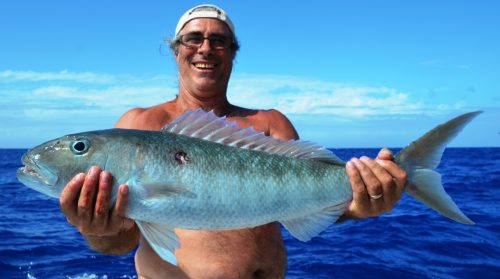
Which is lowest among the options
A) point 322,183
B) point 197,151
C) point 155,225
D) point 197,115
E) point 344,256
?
point 344,256

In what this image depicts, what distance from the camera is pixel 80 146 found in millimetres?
3699

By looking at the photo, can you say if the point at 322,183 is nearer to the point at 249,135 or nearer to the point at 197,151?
the point at 249,135

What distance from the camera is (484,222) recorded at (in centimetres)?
1491

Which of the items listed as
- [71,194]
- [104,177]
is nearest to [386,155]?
[104,177]

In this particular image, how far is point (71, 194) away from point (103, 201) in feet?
0.81

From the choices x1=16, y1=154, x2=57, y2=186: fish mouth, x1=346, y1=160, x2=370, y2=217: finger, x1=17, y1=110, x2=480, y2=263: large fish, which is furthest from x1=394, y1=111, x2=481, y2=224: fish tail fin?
x1=16, y1=154, x2=57, y2=186: fish mouth

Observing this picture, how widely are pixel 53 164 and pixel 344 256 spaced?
28.2ft

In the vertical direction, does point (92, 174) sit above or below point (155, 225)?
above

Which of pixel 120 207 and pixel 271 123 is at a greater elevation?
pixel 271 123

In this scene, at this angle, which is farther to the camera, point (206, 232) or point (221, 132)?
point (206, 232)

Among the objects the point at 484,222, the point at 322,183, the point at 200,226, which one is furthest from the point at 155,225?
the point at 484,222

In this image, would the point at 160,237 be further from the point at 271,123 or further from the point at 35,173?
the point at 271,123

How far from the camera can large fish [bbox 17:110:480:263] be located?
12.0 feet

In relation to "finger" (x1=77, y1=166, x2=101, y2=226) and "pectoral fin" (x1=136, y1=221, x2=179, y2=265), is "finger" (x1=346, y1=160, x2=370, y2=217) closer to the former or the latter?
"pectoral fin" (x1=136, y1=221, x2=179, y2=265)
